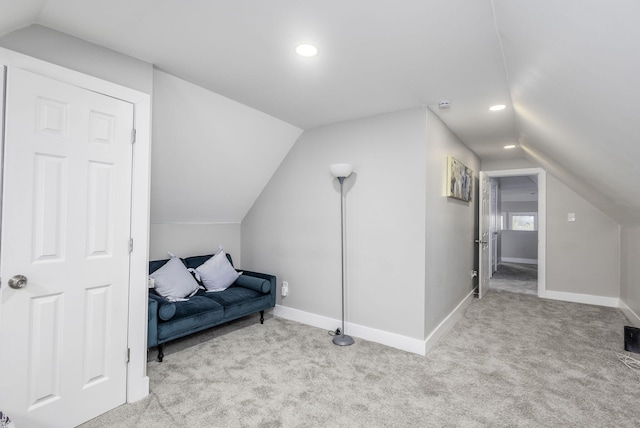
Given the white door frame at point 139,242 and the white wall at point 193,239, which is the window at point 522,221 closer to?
the white wall at point 193,239

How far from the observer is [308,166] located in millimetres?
3848

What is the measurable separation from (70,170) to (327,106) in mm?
2139

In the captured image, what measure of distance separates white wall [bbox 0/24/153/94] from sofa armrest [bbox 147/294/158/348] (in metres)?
1.72

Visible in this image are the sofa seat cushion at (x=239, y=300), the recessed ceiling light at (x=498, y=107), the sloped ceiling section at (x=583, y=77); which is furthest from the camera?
the sofa seat cushion at (x=239, y=300)

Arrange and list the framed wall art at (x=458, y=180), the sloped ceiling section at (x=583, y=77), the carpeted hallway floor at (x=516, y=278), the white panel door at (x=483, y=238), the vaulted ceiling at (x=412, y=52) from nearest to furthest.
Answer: the sloped ceiling section at (x=583, y=77), the vaulted ceiling at (x=412, y=52), the framed wall art at (x=458, y=180), the white panel door at (x=483, y=238), the carpeted hallway floor at (x=516, y=278)

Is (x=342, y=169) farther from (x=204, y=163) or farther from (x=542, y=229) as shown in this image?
(x=542, y=229)

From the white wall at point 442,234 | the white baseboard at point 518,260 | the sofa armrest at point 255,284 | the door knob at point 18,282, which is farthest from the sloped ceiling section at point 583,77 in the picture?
the white baseboard at point 518,260

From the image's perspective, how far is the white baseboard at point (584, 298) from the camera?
4652 mm

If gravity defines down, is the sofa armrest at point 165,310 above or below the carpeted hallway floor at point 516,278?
above

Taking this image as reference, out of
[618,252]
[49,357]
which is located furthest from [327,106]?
[618,252]

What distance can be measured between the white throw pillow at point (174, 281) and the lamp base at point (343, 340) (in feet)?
5.26

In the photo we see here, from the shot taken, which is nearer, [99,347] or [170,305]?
[99,347]

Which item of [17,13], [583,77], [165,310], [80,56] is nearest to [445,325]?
[583,77]

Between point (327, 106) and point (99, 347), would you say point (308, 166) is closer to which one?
point (327, 106)
